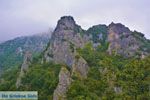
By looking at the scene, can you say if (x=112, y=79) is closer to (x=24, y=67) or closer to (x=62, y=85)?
(x=62, y=85)

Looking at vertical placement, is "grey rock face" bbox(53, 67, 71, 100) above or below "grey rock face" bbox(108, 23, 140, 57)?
below

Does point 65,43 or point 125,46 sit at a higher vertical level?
point 65,43

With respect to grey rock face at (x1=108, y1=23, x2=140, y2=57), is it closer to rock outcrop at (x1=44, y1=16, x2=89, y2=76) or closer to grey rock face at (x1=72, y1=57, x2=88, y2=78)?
rock outcrop at (x1=44, y1=16, x2=89, y2=76)

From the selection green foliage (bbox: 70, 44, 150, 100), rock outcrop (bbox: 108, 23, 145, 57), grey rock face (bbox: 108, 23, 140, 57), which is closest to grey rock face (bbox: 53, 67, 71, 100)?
green foliage (bbox: 70, 44, 150, 100)

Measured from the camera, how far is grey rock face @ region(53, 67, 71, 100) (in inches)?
4862

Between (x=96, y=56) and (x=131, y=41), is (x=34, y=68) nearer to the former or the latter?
(x=96, y=56)

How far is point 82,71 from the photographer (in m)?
149

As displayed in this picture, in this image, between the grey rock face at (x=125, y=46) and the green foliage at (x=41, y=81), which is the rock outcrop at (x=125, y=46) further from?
the green foliage at (x=41, y=81)

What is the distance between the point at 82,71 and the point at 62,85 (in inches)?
815

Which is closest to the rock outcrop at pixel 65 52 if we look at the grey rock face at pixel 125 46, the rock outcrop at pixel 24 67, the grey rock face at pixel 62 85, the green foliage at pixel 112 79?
the grey rock face at pixel 62 85

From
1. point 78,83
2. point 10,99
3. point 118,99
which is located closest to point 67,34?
point 78,83

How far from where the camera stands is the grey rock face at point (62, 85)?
123488 mm

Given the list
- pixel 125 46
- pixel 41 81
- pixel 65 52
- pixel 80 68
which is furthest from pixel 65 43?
pixel 125 46

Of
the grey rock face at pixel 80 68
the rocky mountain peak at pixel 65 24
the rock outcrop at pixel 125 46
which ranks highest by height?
the rocky mountain peak at pixel 65 24
